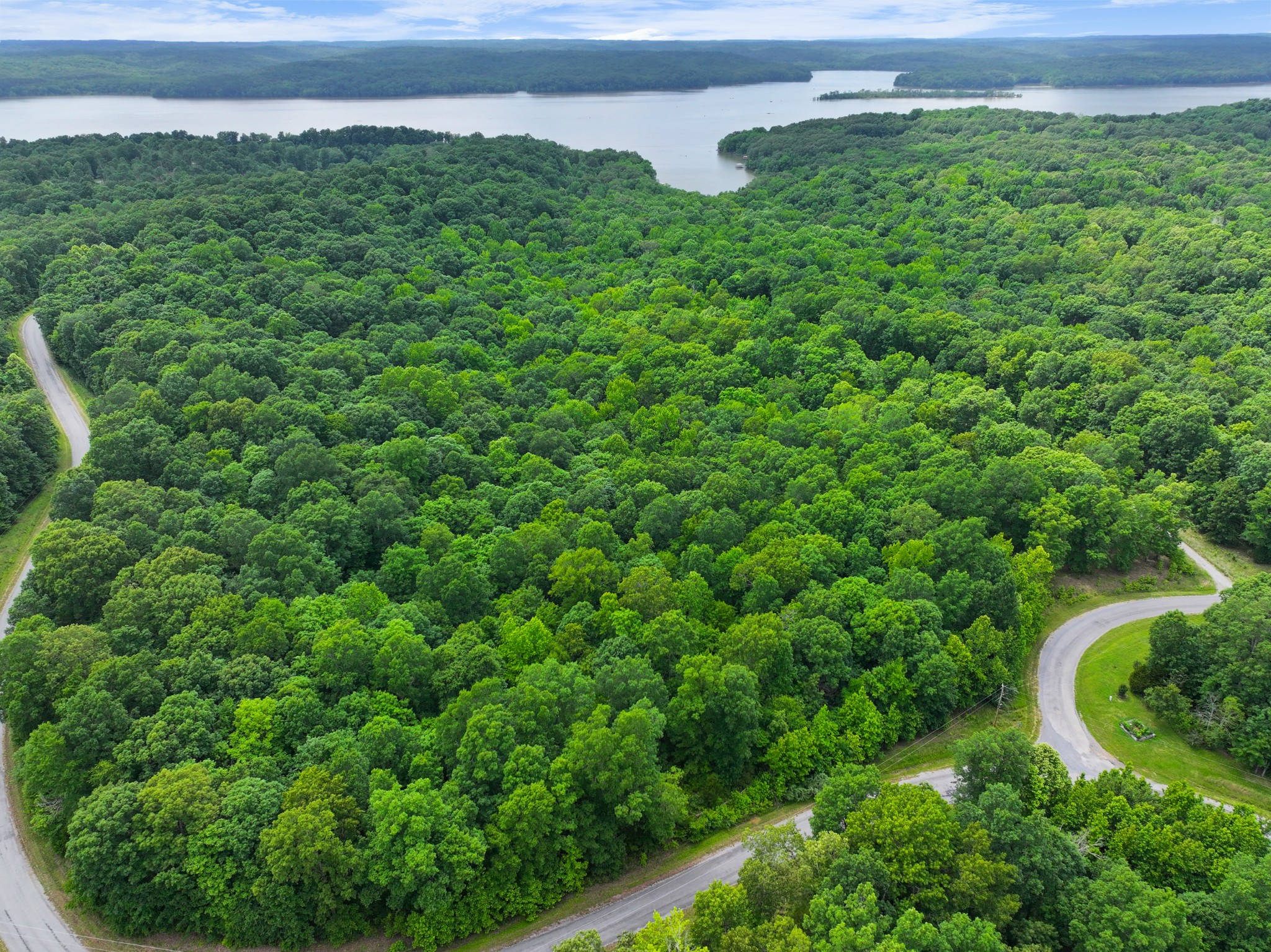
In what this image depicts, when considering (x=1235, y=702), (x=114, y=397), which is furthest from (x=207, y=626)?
(x=1235, y=702)

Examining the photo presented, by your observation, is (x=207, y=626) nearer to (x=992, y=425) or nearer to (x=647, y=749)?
(x=647, y=749)

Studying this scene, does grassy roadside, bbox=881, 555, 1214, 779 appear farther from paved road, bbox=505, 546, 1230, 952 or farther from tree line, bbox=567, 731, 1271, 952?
tree line, bbox=567, 731, 1271, 952

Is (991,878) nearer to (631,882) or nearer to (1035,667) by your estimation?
(631,882)

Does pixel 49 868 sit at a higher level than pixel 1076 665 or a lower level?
higher

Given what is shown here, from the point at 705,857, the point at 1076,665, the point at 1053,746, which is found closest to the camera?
the point at 705,857

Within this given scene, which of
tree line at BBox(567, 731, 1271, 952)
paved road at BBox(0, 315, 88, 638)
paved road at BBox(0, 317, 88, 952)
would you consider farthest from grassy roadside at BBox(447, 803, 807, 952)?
paved road at BBox(0, 315, 88, 638)

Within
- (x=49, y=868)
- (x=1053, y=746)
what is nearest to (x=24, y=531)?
(x=49, y=868)

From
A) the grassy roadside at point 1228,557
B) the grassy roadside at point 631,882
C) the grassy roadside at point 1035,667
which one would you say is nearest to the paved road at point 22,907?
the grassy roadside at point 631,882
